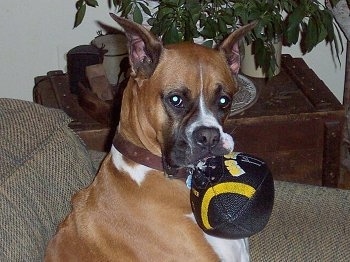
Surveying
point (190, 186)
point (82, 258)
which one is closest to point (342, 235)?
point (190, 186)

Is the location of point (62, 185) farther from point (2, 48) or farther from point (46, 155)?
point (2, 48)

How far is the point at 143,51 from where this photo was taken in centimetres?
194

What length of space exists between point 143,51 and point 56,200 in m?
0.45

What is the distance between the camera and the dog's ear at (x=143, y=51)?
1908mm

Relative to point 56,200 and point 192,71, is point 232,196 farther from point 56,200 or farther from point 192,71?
point 56,200

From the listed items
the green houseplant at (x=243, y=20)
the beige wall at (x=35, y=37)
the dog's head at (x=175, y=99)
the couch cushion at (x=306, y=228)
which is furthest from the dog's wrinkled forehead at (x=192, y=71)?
the beige wall at (x=35, y=37)

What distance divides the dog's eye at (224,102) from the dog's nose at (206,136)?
11 cm

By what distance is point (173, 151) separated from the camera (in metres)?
1.89

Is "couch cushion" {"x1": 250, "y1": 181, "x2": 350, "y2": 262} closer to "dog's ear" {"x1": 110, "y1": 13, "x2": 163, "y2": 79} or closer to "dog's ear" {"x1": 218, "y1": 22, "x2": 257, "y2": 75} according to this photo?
"dog's ear" {"x1": 218, "y1": 22, "x2": 257, "y2": 75}

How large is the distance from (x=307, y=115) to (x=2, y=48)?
1.29m

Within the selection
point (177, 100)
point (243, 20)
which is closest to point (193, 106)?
point (177, 100)

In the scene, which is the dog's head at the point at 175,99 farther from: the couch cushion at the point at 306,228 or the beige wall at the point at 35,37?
the beige wall at the point at 35,37

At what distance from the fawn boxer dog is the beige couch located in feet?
0.32

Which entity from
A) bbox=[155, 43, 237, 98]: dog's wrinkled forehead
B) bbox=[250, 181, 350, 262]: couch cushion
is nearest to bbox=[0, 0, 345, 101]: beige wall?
bbox=[250, 181, 350, 262]: couch cushion
